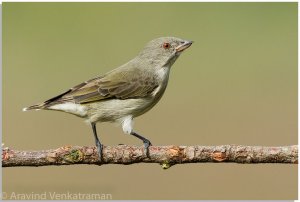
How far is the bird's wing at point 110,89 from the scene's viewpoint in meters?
6.56

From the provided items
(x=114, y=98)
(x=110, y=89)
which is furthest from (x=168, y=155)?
(x=110, y=89)

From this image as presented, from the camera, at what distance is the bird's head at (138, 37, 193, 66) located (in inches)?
283

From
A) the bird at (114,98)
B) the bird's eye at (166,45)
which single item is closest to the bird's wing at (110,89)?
the bird at (114,98)

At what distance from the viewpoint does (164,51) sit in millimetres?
7258

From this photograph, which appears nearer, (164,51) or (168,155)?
(168,155)

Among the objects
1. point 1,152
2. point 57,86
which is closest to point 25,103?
point 57,86

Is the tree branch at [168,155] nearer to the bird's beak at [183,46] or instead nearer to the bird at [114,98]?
the bird at [114,98]

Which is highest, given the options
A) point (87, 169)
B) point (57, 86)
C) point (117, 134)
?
point (57, 86)

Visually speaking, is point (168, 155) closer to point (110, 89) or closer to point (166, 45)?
point (110, 89)

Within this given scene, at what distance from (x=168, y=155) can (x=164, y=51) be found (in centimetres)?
235

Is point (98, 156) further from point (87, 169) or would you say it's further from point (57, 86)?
point (57, 86)

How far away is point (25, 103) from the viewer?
1112 centimetres

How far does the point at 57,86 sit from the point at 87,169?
313 cm

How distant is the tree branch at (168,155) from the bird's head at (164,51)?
84.3 inches
